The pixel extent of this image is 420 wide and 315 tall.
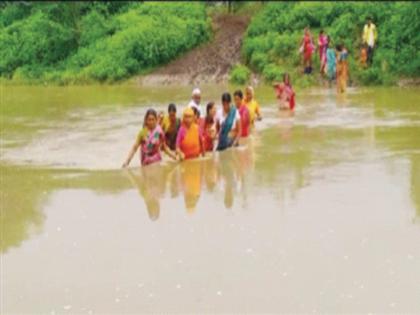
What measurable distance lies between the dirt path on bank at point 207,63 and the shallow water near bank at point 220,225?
37.7ft

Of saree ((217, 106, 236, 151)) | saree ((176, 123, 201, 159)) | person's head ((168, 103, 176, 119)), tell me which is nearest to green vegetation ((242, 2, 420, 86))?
saree ((217, 106, 236, 151))

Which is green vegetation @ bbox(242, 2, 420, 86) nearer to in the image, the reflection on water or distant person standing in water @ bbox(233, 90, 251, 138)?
distant person standing in water @ bbox(233, 90, 251, 138)

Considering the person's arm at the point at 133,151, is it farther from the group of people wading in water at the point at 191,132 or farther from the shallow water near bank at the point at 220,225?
the shallow water near bank at the point at 220,225

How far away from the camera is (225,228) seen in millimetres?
8656

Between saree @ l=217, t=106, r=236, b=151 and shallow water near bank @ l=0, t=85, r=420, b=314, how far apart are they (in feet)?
0.66

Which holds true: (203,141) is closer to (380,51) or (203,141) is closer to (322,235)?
(322,235)

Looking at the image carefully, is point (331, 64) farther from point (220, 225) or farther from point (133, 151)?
point (220, 225)

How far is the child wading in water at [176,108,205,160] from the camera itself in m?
12.5

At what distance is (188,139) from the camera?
12.5 meters

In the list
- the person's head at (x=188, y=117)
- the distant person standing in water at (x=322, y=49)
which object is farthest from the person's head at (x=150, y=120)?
the distant person standing in water at (x=322, y=49)

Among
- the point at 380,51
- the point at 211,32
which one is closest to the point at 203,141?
the point at 380,51

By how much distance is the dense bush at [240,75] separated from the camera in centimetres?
2603


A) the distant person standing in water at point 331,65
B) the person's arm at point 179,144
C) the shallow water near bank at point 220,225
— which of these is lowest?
the shallow water near bank at point 220,225

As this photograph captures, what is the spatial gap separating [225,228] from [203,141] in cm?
449
